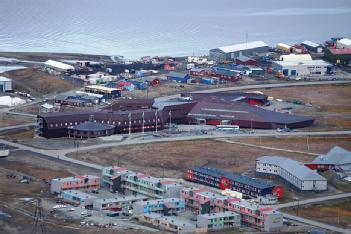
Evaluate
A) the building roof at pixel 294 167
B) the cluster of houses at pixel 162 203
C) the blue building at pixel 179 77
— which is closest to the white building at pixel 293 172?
the building roof at pixel 294 167

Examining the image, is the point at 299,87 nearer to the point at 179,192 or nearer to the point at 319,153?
the point at 319,153

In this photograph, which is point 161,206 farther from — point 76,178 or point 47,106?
point 47,106

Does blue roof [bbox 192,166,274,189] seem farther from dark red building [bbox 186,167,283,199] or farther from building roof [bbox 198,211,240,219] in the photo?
building roof [bbox 198,211,240,219]

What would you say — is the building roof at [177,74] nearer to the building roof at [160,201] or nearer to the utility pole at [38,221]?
the building roof at [160,201]

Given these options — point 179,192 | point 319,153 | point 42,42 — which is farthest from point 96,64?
point 179,192

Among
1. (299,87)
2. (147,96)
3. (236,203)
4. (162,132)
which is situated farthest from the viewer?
(299,87)

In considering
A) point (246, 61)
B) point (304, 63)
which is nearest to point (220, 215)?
point (304, 63)

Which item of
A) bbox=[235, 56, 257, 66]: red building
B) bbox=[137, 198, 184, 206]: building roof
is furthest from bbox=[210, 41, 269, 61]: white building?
bbox=[137, 198, 184, 206]: building roof
